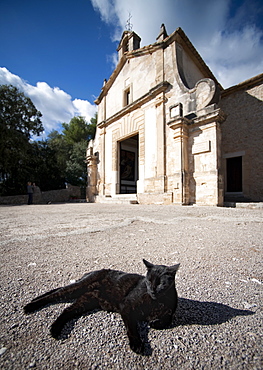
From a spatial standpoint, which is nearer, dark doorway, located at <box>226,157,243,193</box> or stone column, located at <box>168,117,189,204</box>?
stone column, located at <box>168,117,189,204</box>

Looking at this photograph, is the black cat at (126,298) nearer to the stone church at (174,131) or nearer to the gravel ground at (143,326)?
the gravel ground at (143,326)

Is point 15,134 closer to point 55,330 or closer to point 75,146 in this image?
point 75,146

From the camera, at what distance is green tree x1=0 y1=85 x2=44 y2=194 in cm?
1220

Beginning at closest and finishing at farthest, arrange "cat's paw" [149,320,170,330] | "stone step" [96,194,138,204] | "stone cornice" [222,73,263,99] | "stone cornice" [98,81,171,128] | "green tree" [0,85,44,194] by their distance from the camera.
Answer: "cat's paw" [149,320,170,330] < "stone cornice" [98,81,171,128] < "stone step" [96,194,138,204] < "stone cornice" [222,73,263,99] < "green tree" [0,85,44,194]

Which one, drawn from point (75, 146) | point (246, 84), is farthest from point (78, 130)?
point (246, 84)

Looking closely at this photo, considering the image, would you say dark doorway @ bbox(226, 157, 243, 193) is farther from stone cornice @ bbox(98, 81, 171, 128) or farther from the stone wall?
stone cornice @ bbox(98, 81, 171, 128)

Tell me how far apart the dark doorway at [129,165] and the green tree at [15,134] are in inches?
295

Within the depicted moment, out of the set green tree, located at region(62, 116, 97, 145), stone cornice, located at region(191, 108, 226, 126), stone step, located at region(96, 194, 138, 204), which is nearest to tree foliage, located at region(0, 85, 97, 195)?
Result: green tree, located at region(62, 116, 97, 145)

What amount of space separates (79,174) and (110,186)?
26.1 ft

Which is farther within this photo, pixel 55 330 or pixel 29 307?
pixel 29 307

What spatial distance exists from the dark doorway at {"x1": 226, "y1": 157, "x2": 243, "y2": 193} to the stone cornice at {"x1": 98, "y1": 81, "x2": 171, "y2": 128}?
236 inches

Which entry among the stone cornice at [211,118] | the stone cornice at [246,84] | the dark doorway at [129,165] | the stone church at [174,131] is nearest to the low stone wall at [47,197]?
the stone church at [174,131]

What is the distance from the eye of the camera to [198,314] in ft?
2.79

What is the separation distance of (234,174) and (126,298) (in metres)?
11.6
